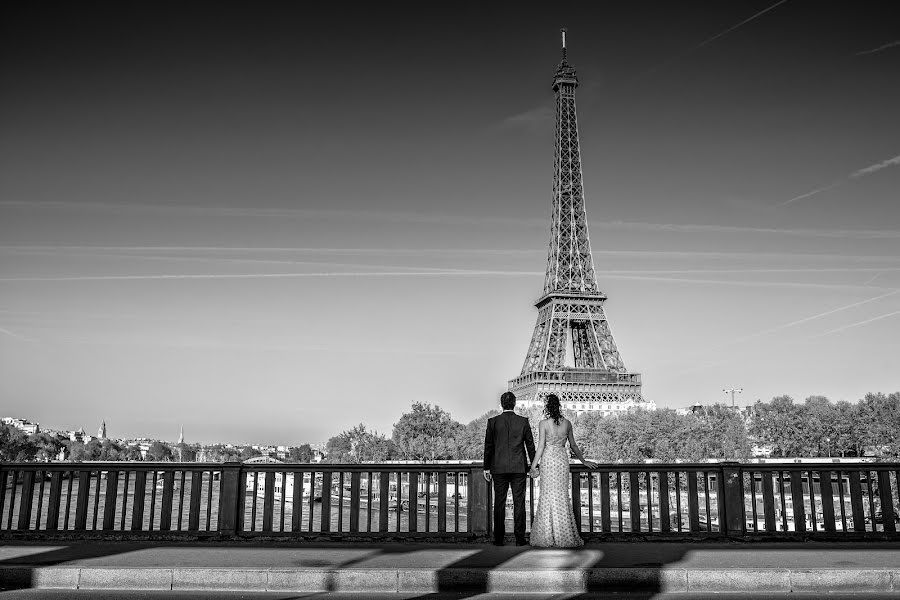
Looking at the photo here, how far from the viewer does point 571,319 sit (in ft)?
290

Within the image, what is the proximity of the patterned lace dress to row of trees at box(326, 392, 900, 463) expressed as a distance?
6848 cm

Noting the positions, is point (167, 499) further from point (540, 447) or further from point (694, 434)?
point (694, 434)

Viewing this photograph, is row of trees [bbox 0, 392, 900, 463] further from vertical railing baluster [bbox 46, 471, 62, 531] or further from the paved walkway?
the paved walkway

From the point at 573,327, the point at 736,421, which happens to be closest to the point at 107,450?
the point at 573,327

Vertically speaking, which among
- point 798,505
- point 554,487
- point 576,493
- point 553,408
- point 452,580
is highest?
point 553,408

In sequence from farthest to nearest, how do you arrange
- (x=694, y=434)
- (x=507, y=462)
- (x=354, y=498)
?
(x=694, y=434)
(x=354, y=498)
(x=507, y=462)

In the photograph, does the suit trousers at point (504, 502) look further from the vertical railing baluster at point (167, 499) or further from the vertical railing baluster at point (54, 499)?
the vertical railing baluster at point (54, 499)

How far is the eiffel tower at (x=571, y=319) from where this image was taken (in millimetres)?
86750

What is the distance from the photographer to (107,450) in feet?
610

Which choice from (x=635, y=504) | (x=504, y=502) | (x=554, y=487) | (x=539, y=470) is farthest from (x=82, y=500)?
(x=635, y=504)

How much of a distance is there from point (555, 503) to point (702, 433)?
77709mm

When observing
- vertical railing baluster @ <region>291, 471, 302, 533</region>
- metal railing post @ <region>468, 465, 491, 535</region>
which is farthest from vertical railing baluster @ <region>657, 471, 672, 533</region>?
vertical railing baluster @ <region>291, 471, 302, 533</region>

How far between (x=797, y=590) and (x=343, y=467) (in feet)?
19.2

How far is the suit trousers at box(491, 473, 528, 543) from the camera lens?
33.6 feet
